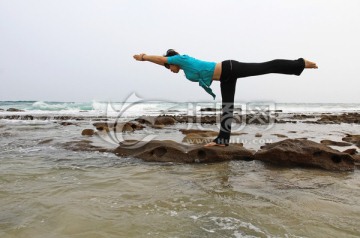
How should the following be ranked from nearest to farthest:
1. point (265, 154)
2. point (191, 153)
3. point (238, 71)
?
point (238, 71), point (265, 154), point (191, 153)

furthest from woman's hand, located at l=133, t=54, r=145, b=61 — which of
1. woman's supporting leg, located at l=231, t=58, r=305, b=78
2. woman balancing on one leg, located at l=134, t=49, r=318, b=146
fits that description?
woman's supporting leg, located at l=231, t=58, r=305, b=78

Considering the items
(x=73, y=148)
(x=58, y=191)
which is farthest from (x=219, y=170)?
(x=73, y=148)

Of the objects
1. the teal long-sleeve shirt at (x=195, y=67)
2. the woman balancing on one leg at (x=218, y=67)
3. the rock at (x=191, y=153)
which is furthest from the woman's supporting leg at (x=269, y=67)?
the rock at (x=191, y=153)

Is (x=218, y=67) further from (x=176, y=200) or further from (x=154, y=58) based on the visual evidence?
(x=176, y=200)

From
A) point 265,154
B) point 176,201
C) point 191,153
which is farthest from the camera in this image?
point 191,153

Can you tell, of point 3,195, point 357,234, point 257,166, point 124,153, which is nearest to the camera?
point 357,234

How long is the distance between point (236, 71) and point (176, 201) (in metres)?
2.64

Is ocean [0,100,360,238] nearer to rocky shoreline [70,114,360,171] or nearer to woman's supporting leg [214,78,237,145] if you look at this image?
rocky shoreline [70,114,360,171]

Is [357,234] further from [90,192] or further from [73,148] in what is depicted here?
[73,148]

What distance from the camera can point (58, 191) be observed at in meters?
3.34

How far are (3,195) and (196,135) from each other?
5610mm

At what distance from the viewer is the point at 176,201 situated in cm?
296

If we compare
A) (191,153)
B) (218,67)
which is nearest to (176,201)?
(191,153)

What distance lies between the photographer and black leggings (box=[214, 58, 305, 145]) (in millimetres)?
4664
